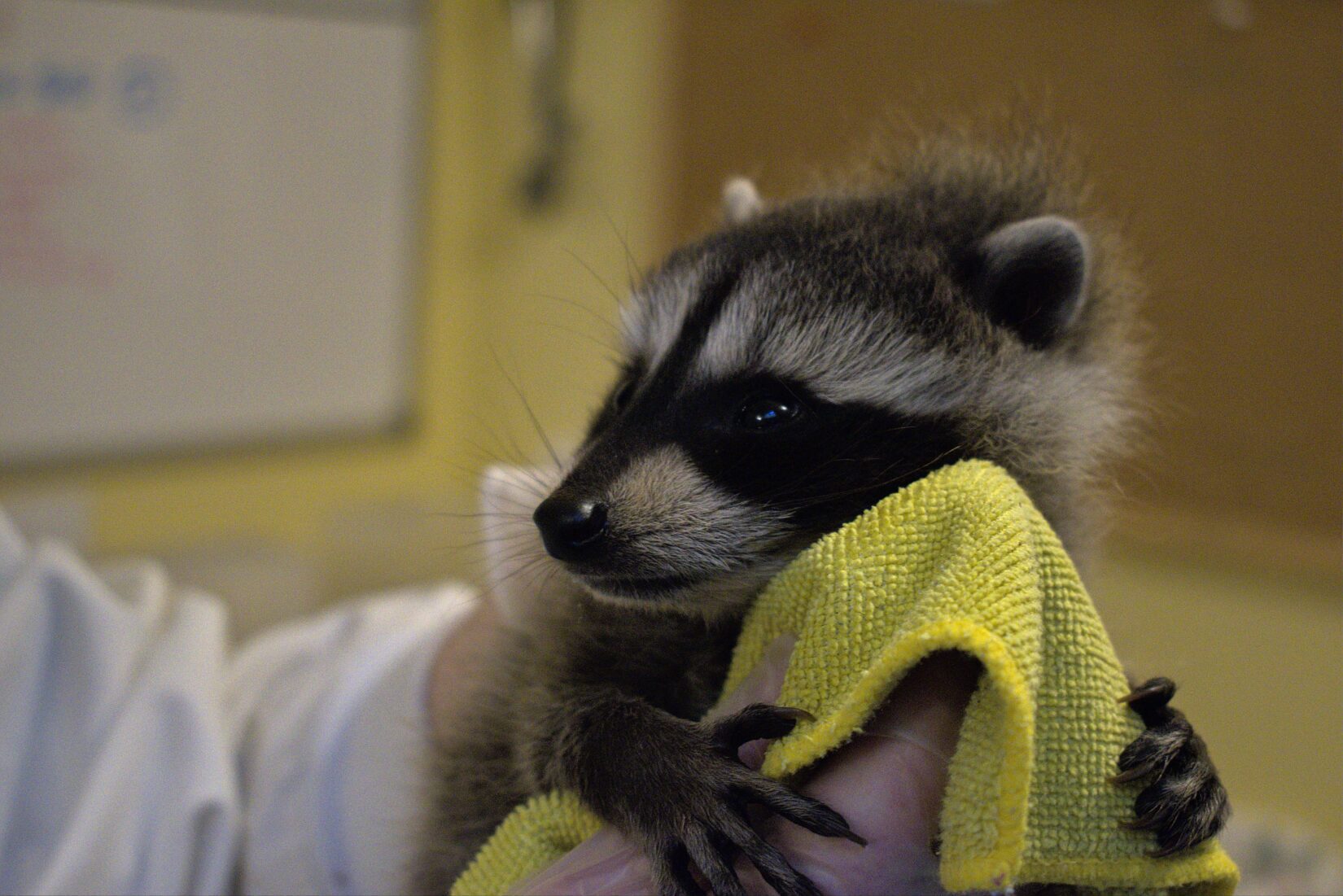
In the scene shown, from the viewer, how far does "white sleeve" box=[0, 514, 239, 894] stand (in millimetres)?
1102

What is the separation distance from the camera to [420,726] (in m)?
1.35

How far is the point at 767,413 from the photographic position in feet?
3.12

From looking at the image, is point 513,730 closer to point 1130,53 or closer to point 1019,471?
point 1019,471

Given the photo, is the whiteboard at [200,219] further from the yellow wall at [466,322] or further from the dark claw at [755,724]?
the dark claw at [755,724]

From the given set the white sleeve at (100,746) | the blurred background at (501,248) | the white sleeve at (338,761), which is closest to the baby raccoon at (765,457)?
the white sleeve at (338,761)

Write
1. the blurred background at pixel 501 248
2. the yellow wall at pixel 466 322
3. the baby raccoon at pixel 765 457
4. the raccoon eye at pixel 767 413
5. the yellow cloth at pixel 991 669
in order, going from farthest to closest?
the yellow wall at pixel 466 322, the blurred background at pixel 501 248, the raccoon eye at pixel 767 413, the baby raccoon at pixel 765 457, the yellow cloth at pixel 991 669

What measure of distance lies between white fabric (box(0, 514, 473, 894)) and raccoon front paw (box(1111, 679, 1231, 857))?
82 centimetres

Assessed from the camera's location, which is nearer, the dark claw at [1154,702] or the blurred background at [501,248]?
the dark claw at [1154,702]

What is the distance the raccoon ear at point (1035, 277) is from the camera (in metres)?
0.99

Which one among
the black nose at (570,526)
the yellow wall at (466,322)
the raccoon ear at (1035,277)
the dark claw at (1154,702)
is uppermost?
the raccoon ear at (1035,277)

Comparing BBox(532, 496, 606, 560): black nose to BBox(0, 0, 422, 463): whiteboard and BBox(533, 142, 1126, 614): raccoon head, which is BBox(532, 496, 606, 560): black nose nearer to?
BBox(533, 142, 1126, 614): raccoon head

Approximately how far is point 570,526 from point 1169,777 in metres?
0.49

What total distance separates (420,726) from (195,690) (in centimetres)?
27

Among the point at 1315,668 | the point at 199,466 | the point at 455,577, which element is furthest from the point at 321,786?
the point at 1315,668
